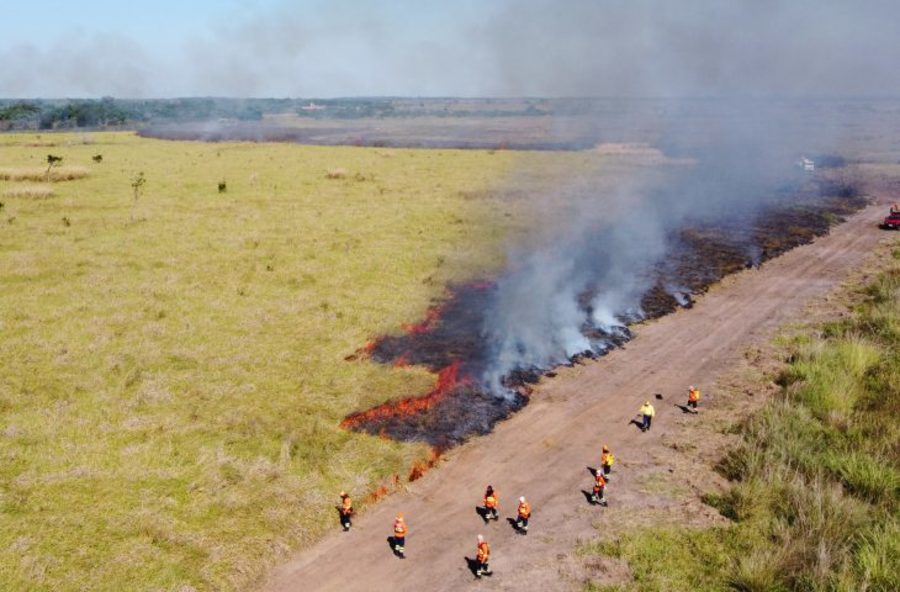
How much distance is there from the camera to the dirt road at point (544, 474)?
18031 millimetres

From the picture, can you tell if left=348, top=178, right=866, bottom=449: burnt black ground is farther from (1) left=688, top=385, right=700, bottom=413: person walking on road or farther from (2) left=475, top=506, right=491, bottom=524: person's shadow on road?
(1) left=688, top=385, right=700, bottom=413: person walking on road

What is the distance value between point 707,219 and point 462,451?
1981 inches

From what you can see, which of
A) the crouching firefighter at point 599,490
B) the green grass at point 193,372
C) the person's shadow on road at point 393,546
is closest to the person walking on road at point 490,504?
the person's shadow on road at point 393,546

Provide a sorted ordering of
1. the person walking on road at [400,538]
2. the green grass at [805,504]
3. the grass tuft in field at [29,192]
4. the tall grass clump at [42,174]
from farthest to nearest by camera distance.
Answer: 1. the tall grass clump at [42,174]
2. the grass tuft in field at [29,192]
3. the person walking on road at [400,538]
4. the green grass at [805,504]

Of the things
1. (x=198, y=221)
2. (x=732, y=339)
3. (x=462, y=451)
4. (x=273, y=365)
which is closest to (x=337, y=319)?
(x=273, y=365)

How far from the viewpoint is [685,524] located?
65.1 feet

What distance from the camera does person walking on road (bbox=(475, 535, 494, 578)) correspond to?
57.4 feet

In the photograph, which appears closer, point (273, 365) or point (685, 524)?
point (685, 524)

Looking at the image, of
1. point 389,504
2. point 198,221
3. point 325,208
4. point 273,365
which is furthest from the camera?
point 325,208

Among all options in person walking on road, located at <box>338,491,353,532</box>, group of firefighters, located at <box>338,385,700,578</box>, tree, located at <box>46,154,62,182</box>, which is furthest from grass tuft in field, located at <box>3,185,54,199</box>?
person walking on road, located at <box>338,491,353,532</box>

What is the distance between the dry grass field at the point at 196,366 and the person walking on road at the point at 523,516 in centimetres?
518

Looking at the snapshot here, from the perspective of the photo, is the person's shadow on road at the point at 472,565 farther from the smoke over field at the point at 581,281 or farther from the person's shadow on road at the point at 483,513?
the smoke over field at the point at 581,281

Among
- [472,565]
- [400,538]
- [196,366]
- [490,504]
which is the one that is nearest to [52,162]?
[196,366]

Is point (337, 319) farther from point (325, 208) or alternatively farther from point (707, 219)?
point (707, 219)
